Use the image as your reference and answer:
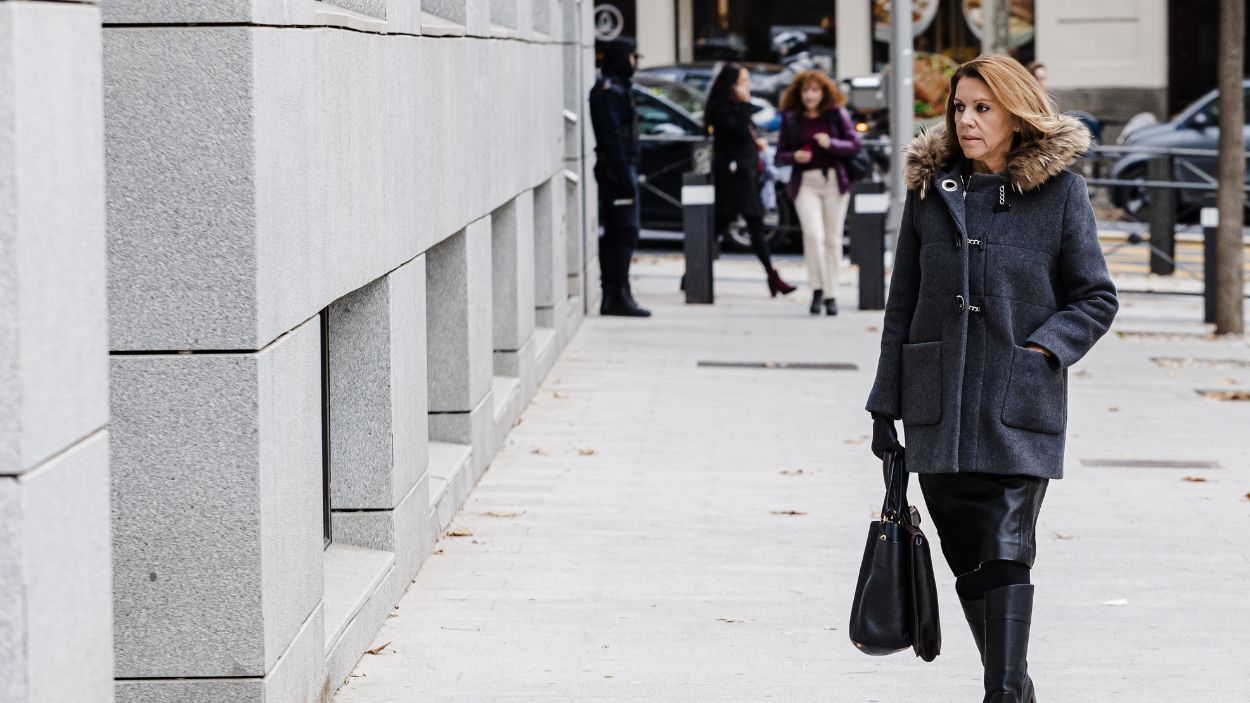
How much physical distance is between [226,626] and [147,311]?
0.70 m

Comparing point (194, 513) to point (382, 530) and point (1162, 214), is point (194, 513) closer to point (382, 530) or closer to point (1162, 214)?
point (382, 530)

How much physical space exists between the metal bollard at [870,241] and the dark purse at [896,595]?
32.9 feet

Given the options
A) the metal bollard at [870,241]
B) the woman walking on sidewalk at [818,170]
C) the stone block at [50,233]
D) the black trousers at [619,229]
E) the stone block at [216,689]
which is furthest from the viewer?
the metal bollard at [870,241]

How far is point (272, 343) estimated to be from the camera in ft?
14.5

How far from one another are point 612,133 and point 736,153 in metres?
1.62

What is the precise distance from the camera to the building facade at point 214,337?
9.67 ft

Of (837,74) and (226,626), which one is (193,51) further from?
(837,74)

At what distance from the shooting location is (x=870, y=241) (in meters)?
14.9

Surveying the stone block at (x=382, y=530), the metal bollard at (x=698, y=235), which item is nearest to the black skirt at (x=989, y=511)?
the stone block at (x=382, y=530)

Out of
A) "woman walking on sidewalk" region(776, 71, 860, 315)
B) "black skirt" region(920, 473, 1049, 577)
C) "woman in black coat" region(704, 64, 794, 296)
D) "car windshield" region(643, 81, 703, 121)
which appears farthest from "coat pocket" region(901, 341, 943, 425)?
"car windshield" region(643, 81, 703, 121)

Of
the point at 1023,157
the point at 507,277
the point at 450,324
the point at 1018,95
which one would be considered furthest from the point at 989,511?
the point at 507,277

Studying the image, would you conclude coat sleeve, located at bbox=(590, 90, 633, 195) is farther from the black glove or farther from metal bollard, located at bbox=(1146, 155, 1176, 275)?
the black glove

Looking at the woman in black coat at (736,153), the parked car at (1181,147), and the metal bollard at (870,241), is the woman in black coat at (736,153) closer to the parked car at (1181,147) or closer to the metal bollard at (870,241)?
the metal bollard at (870,241)

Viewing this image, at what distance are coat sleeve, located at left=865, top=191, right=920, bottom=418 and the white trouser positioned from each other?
924cm
